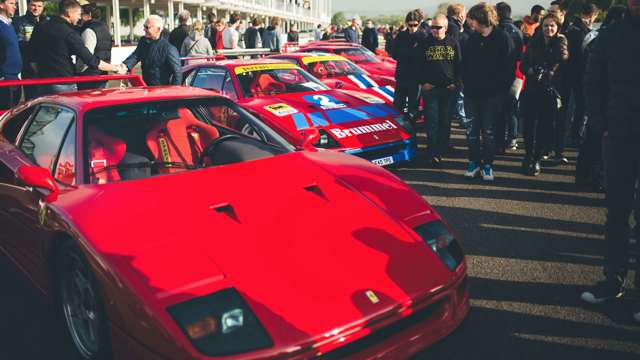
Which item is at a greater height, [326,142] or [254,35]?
[254,35]

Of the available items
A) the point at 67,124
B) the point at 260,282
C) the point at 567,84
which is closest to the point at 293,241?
the point at 260,282

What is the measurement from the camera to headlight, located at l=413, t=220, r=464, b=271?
8.53 feet

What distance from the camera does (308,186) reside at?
9.39ft

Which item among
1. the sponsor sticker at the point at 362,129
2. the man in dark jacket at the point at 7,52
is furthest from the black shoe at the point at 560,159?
the man in dark jacket at the point at 7,52

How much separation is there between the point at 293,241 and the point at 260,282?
0.30m

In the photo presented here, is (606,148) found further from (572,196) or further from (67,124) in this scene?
(67,124)

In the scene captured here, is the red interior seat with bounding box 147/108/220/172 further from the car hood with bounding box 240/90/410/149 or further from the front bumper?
the front bumper

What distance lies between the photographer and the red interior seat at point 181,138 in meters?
3.27

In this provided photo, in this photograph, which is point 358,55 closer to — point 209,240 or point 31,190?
point 31,190

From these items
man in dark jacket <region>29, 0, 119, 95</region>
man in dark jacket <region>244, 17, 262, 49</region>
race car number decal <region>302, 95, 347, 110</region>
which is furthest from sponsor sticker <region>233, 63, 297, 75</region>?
man in dark jacket <region>244, 17, 262, 49</region>

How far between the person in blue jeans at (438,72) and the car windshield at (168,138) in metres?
3.39

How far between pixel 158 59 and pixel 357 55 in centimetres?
609

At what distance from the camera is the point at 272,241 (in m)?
2.43

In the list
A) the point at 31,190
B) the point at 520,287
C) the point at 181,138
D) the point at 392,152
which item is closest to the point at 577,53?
the point at 392,152
